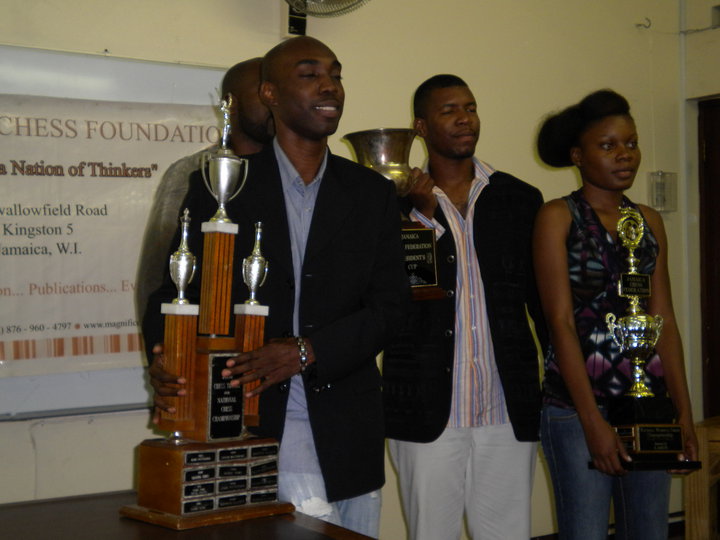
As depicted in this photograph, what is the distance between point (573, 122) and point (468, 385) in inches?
32.0

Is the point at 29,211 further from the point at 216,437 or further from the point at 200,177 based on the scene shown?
the point at 216,437

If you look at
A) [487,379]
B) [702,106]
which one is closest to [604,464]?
[487,379]

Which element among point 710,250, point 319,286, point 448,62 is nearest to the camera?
point 319,286

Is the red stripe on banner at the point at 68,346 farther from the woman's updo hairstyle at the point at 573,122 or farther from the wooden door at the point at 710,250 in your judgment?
the wooden door at the point at 710,250

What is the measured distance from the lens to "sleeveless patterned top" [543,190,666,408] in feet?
7.45

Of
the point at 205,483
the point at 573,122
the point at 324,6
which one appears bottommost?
the point at 205,483

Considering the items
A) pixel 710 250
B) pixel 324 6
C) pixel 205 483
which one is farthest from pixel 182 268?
pixel 710 250

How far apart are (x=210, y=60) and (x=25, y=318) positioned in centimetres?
118

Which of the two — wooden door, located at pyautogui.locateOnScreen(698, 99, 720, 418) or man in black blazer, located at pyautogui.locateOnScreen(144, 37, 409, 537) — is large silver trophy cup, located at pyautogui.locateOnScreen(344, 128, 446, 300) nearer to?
man in black blazer, located at pyautogui.locateOnScreen(144, 37, 409, 537)

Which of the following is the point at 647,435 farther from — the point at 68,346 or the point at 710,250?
the point at 710,250

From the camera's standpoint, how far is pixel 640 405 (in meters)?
2.21

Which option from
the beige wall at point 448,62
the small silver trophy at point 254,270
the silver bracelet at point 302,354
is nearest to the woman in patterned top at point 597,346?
the silver bracelet at point 302,354

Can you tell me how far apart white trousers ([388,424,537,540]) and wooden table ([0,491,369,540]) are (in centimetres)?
89

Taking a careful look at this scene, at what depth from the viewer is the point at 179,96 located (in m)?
3.26
